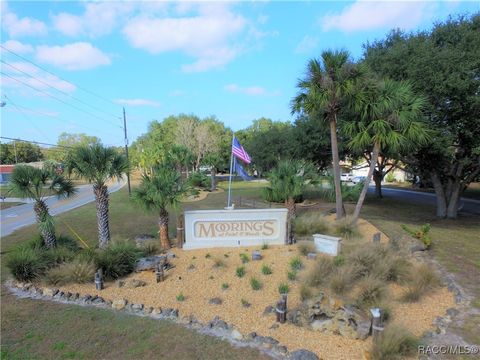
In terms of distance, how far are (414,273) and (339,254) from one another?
2.03 m

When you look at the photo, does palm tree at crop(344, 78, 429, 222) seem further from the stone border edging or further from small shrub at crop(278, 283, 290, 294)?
the stone border edging

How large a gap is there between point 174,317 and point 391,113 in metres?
10.9

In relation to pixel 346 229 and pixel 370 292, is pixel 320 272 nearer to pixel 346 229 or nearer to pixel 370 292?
pixel 370 292

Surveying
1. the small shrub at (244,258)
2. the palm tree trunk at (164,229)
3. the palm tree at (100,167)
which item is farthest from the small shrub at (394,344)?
the palm tree at (100,167)

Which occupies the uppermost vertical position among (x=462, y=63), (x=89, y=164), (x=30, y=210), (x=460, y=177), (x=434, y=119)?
(x=462, y=63)

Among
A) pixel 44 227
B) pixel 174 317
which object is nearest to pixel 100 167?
pixel 44 227

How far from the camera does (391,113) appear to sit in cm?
1306

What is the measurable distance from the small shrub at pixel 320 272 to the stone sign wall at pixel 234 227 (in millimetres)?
2732

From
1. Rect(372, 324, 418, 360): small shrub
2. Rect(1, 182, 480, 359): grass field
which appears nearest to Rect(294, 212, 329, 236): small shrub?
Rect(1, 182, 480, 359): grass field

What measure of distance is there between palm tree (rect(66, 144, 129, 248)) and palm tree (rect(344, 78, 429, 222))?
28.1ft

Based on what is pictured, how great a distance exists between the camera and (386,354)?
16.2ft

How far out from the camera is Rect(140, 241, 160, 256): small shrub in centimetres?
1033

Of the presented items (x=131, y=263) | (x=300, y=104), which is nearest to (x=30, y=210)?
(x=131, y=263)

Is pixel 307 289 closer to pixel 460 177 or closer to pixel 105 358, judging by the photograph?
pixel 105 358
